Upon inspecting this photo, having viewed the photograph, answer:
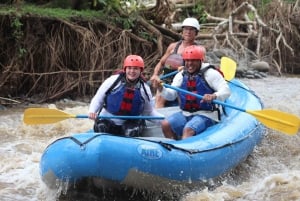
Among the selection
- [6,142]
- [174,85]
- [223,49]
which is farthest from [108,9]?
[174,85]

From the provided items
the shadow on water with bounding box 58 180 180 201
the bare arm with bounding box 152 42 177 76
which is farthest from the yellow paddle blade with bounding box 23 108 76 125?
the bare arm with bounding box 152 42 177 76

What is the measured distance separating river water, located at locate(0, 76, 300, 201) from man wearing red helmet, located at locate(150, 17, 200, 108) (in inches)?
45.6

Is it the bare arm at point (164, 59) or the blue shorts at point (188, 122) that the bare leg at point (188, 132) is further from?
the bare arm at point (164, 59)

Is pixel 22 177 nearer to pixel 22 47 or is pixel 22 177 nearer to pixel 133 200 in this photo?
pixel 133 200

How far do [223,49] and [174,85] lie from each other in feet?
22.4

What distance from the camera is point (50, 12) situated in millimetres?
9078

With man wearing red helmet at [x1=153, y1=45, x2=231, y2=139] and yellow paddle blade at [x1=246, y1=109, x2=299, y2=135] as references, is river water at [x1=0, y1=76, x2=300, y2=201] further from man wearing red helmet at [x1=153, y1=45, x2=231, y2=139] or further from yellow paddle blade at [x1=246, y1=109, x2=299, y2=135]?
man wearing red helmet at [x1=153, y1=45, x2=231, y2=139]

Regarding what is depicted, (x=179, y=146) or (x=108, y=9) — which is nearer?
(x=179, y=146)

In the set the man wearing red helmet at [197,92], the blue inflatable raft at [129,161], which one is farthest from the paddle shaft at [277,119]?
the blue inflatable raft at [129,161]

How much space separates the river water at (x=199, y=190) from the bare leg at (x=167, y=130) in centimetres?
61

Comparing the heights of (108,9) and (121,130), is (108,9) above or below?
above

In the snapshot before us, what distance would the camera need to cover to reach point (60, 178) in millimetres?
4148

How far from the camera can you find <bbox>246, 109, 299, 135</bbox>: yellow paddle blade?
5047 mm

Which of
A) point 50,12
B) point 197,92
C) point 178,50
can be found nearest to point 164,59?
point 178,50
